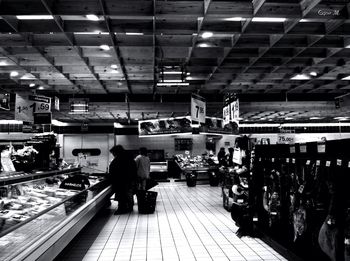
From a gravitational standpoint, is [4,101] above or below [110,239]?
above

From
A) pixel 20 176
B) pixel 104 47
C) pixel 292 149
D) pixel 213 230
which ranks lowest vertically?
pixel 213 230

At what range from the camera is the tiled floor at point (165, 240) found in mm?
5293

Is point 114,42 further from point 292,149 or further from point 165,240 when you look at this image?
point 292,149

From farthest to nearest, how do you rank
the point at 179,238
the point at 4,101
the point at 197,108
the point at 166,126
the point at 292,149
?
the point at 166,126, the point at 197,108, the point at 4,101, the point at 179,238, the point at 292,149

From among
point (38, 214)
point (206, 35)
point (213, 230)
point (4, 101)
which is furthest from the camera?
point (4, 101)

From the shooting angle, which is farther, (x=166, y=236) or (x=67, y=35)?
(x=67, y=35)

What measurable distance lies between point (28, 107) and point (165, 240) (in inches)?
309

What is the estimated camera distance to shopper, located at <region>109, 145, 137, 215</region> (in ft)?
30.1

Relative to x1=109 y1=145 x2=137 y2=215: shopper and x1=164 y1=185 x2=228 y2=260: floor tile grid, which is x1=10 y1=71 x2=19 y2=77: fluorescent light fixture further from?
x1=164 y1=185 x2=228 y2=260: floor tile grid

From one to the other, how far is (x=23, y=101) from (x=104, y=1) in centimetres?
724

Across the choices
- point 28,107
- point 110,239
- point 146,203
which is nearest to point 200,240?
point 110,239

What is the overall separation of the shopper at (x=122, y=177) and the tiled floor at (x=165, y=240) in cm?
36

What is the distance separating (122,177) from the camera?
30.2ft

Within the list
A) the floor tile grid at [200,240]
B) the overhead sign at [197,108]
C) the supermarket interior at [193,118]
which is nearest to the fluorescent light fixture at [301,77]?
the supermarket interior at [193,118]
